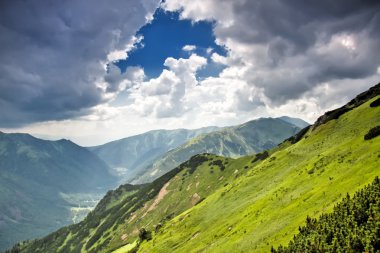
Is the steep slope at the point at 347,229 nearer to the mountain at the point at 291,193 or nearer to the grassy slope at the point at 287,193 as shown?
the mountain at the point at 291,193

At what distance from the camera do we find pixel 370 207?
3922 centimetres

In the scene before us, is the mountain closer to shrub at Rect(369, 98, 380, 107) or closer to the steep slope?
the steep slope

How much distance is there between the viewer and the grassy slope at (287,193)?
2263 inches

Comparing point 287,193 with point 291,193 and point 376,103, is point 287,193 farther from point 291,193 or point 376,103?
point 376,103

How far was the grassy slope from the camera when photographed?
189 feet

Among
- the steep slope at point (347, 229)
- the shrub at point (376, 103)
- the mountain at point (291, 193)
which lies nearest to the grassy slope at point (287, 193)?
the mountain at point (291, 193)

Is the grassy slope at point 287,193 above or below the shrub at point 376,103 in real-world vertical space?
below

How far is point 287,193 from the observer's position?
7519 cm

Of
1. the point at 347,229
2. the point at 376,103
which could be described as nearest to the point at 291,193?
the point at 347,229

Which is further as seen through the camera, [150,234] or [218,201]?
[150,234]

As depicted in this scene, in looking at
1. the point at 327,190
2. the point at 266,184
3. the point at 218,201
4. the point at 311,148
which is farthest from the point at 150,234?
the point at 327,190

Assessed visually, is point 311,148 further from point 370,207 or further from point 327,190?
point 370,207

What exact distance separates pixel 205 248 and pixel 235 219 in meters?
11.0

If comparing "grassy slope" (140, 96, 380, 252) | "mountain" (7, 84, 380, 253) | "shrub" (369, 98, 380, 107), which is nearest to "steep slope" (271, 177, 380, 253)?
"mountain" (7, 84, 380, 253)
